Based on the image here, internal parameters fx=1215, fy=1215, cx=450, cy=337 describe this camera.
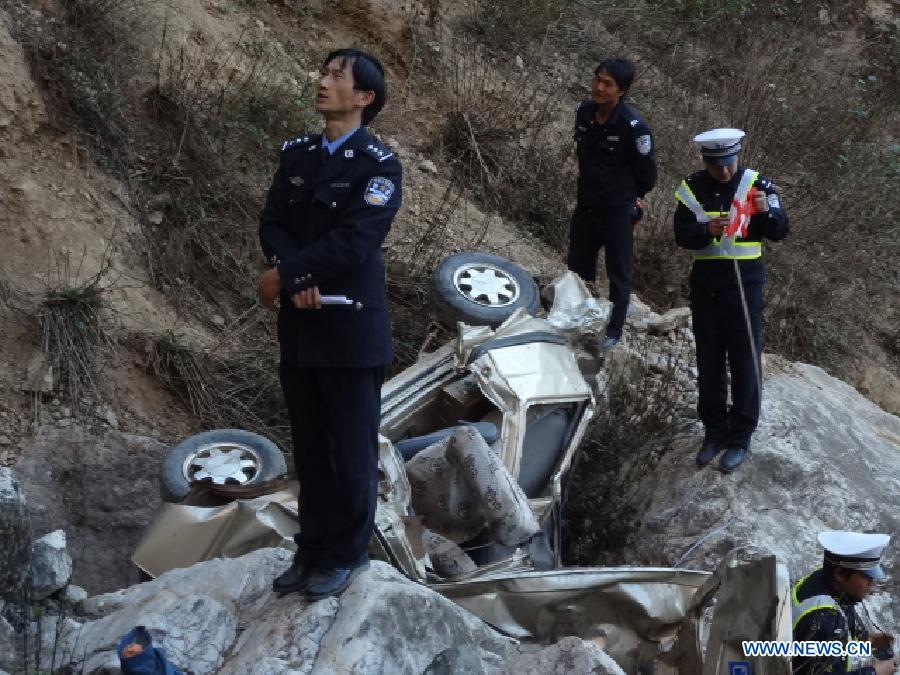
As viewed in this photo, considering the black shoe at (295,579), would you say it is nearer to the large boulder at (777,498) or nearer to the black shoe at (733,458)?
the large boulder at (777,498)

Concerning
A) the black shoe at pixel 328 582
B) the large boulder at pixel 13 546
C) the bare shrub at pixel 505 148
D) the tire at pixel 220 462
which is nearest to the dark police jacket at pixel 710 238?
the tire at pixel 220 462

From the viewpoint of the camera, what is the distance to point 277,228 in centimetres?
404

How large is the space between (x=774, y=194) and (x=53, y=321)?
13.2 feet

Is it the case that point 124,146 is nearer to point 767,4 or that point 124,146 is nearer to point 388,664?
point 388,664

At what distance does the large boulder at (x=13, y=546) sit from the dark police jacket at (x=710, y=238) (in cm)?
347

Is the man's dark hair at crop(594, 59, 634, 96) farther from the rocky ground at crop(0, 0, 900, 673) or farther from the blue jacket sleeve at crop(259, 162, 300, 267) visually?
the blue jacket sleeve at crop(259, 162, 300, 267)

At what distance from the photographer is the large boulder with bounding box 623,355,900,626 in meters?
6.37

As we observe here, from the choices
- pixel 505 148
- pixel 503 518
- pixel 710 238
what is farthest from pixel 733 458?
pixel 505 148

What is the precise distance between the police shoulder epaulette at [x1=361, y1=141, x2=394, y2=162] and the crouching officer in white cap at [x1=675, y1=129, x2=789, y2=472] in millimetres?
2748

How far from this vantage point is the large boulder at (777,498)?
20.9 feet

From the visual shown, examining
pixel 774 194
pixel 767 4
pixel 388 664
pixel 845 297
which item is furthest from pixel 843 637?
pixel 767 4

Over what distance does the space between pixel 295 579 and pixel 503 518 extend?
117cm

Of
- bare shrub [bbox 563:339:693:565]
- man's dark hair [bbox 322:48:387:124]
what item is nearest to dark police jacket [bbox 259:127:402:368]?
man's dark hair [bbox 322:48:387:124]

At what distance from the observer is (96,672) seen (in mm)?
4027
